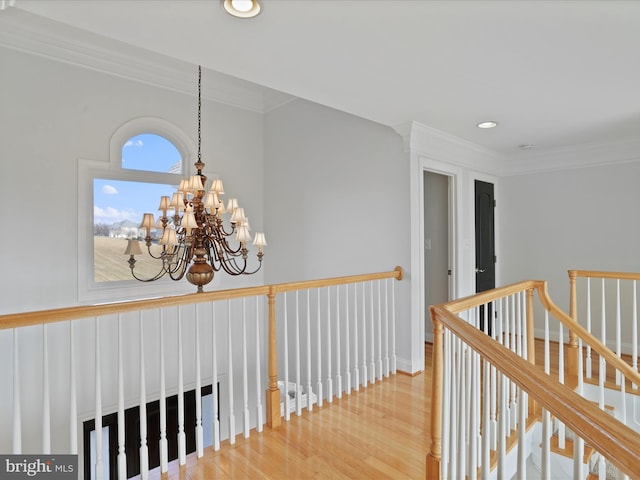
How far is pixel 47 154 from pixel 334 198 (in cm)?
289

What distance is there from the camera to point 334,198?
4.25 meters

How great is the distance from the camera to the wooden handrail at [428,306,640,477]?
87 cm

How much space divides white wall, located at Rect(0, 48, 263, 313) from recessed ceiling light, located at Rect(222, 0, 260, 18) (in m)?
2.90

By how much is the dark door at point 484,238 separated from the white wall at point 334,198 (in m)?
1.50

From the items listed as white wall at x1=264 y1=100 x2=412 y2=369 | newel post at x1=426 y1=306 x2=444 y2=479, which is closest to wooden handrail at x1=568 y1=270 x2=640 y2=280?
white wall at x1=264 y1=100 x2=412 y2=369

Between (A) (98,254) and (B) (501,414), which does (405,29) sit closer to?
(B) (501,414)

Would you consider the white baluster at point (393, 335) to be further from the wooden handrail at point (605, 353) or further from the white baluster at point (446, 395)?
the white baluster at point (446, 395)

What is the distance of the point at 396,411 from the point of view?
2.83 m

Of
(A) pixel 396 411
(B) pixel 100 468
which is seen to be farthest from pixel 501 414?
(B) pixel 100 468

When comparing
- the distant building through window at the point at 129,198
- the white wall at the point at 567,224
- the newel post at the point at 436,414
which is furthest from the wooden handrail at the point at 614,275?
the distant building through window at the point at 129,198

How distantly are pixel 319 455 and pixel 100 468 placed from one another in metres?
1.19

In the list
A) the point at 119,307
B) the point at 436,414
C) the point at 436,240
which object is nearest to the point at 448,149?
the point at 436,240

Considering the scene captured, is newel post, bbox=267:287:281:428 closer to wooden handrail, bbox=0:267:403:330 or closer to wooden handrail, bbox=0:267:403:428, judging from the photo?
wooden handrail, bbox=0:267:403:428

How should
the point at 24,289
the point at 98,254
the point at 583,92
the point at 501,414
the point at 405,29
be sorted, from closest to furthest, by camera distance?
the point at 501,414 < the point at 405,29 < the point at 583,92 < the point at 24,289 < the point at 98,254
